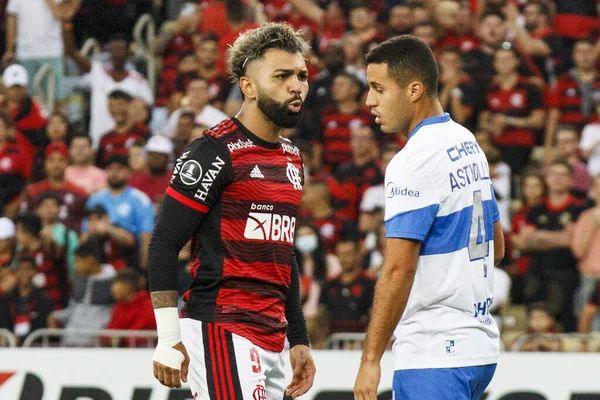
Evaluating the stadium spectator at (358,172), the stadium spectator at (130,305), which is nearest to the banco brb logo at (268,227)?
the stadium spectator at (130,305)

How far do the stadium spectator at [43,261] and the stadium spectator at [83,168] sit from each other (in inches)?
37.2

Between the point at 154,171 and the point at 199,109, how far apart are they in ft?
4.70

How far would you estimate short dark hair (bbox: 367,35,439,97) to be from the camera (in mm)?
5086

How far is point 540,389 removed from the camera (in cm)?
830

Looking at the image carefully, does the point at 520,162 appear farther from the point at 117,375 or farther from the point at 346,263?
the point at 117,375

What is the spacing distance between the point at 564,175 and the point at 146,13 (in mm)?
7537

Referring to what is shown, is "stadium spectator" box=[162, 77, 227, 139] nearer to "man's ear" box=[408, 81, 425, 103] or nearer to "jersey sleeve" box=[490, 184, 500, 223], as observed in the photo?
"jersey sleeve" box=[490, 184, 500, 223]

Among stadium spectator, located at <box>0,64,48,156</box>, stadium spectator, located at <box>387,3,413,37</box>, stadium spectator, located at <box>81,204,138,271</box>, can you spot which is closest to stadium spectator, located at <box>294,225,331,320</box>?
stadium spectator, located at <box>81,204,138,271</box>

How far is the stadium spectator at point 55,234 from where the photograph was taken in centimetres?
1130

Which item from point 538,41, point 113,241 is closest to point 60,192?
point 113,241

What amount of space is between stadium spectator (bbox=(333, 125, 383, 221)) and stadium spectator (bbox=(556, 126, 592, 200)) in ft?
6.23

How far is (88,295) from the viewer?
418 inches

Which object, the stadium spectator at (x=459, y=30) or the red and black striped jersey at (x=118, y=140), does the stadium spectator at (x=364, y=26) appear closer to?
the stadium spectator at (x=459, y=30)

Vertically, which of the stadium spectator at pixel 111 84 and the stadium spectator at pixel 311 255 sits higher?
the stadium spectator at pixel 111 84
